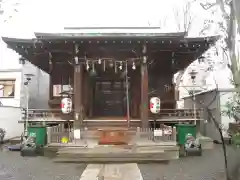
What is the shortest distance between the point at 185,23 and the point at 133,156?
716 inches

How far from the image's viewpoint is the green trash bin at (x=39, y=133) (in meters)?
11.5

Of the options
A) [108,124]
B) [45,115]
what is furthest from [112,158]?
[45,115]

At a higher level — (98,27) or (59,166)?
(98,27)

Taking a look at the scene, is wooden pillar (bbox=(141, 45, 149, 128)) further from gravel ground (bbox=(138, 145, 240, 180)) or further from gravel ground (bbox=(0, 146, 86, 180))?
gravel ground (bbox=(0, 146, 86, 180))

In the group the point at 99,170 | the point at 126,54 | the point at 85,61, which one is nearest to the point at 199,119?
the point at 126,54

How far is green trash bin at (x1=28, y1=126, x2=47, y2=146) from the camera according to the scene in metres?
11.5

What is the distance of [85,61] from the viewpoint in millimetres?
13758

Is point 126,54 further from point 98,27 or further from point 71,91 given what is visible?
point 98,27

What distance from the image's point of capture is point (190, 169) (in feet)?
28.2

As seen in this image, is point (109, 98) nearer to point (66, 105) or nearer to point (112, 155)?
point (66, 105)

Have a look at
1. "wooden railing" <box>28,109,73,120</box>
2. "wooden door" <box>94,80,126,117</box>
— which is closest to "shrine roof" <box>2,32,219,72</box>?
"wooden door" <box>94,80,126,117</box>

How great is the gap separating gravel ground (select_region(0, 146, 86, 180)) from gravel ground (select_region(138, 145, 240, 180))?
2180mm

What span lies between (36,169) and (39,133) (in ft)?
9.86

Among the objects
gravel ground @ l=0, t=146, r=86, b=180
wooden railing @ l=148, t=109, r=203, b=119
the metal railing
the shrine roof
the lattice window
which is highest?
the shrine roof
